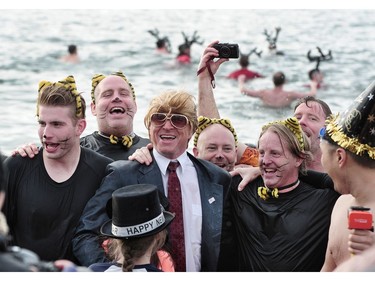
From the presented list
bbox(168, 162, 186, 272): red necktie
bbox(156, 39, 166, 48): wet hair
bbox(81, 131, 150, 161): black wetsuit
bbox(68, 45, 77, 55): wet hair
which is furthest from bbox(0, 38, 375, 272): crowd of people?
bbox(156, 39, 166, 48): wet hair

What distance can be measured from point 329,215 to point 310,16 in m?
23.9

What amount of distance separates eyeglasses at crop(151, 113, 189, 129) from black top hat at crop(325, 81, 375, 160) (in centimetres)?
82

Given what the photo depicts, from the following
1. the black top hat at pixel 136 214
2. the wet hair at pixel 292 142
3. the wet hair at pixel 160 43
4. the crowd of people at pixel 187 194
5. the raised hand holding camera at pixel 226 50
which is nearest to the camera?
the black top hat at pixel 136 214

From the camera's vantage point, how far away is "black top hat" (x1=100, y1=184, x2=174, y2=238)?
14.3 feet

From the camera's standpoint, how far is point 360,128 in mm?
4711

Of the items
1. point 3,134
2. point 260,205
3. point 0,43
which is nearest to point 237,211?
point 260,205

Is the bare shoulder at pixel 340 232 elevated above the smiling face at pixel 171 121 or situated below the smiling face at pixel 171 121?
below

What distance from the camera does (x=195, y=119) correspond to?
5.16 m

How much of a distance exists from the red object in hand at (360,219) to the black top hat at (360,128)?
463 mm

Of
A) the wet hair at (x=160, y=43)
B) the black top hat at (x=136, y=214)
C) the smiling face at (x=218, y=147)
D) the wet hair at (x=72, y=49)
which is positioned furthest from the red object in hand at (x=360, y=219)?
the wet hair at (x=160, y=43)

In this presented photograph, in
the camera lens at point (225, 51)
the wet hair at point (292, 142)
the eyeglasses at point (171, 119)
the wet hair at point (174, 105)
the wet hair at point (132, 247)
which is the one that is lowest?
the wet hair at point (132, 247)

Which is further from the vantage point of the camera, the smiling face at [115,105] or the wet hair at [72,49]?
the wet hair at [72,49]

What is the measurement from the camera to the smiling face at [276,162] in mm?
5195

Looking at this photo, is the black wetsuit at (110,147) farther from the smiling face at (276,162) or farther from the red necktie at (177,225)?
the smiling face at (276,162)
